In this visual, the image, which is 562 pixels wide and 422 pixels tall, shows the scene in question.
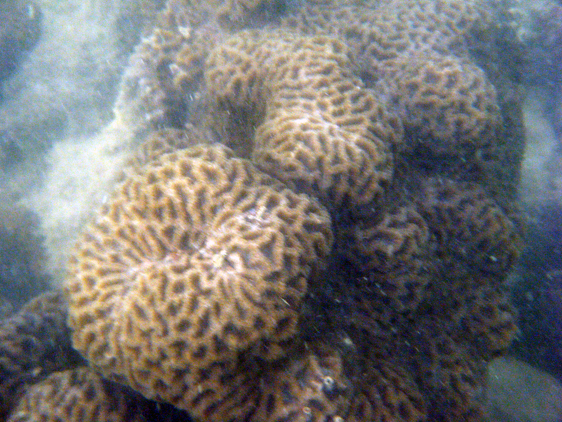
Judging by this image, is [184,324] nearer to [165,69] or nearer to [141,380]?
[141,380]

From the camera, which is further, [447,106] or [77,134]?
[77,134]

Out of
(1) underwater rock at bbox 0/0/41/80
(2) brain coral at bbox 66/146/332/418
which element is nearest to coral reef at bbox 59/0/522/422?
(2) brain coral at bbox 66/146/332/418

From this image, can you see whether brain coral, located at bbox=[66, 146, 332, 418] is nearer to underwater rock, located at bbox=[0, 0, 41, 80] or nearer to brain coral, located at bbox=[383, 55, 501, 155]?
brain coral, located at bbox=[383, 55, 501, 155]

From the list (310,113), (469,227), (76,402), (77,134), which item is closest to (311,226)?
(310,113)

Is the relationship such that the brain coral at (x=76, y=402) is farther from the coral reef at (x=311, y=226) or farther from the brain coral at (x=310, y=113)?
the brain coral at (x=310, y=113)

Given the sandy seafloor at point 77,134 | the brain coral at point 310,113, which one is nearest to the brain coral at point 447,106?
the brain coral at point 310,113

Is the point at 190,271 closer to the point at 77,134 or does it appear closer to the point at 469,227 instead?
the point at 469,227
